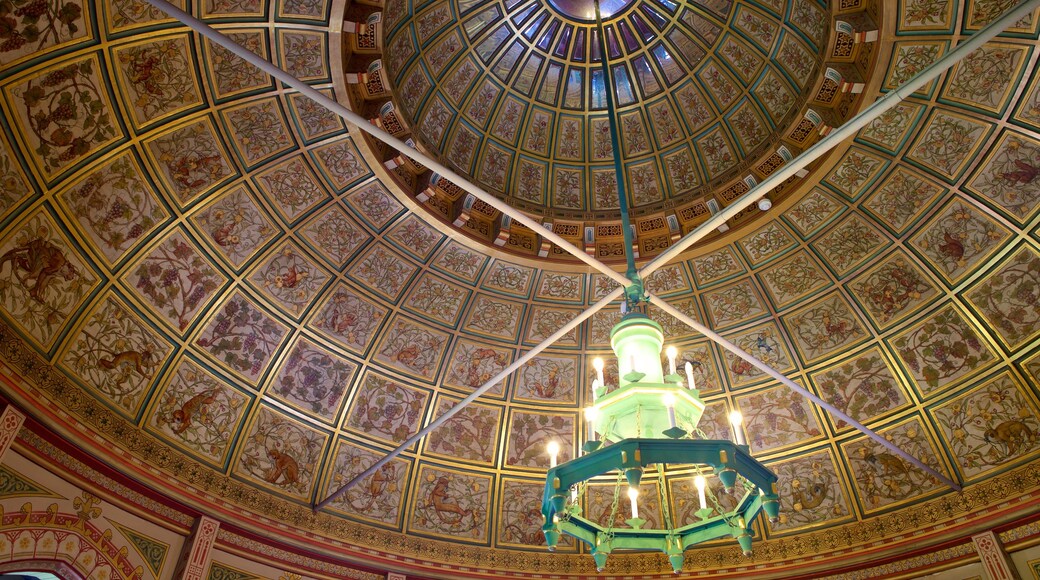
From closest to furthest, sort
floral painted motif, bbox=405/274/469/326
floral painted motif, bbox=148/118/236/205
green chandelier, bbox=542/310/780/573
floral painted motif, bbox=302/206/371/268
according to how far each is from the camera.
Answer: green chandelier, bbox=542/310/780/573, floral painted motif, bbox=148/118/236/205, floral painted motif, bbox=302/206/371/268, floral painted motif, bbox=405/274/469/326

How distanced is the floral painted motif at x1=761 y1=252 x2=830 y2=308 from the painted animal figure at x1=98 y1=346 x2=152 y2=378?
13.6m

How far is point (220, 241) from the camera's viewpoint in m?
13.8

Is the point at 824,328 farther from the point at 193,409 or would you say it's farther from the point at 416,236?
the point at 193,409

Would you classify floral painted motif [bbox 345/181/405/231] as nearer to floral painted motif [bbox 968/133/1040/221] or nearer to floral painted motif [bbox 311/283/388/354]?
floral painted motif [bbox 311/283/388/354]

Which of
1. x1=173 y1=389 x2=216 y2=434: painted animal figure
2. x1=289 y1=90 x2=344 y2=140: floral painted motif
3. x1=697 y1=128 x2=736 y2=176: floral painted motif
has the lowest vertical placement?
x1=173 y1=389 x2=216 y2=434: painted animal figure

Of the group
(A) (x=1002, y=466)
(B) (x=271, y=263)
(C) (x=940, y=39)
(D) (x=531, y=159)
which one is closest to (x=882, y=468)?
(A) (x=1002, y=466)

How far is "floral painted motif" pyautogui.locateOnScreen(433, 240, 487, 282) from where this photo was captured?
53.2 feet

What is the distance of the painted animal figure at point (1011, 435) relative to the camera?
45.6ft

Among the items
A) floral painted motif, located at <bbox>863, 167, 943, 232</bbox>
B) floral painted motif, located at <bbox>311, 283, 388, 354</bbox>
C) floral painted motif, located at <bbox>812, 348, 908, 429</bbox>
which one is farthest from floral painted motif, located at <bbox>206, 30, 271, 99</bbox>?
floral painted motif, located at <bbox>812, 348, 908, 429</bbox>

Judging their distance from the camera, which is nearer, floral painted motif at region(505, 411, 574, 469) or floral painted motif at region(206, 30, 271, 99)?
floral painted motif at region(206, 30, 271, 99)

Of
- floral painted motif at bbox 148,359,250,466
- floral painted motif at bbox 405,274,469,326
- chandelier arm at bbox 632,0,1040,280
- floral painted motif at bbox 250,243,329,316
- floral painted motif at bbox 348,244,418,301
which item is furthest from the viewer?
floral painted motif at bbox 405,274,469,326

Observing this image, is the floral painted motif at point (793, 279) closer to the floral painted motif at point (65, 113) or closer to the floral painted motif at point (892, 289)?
the floral painted motif at point (892, 289)

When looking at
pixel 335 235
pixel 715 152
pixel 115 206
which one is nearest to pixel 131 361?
pixel 115 206

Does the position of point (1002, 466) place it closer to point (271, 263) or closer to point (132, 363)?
point (271, 263)
